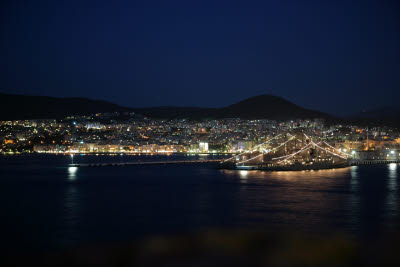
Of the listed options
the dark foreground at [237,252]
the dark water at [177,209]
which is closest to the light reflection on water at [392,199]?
the dark water at [177,209]

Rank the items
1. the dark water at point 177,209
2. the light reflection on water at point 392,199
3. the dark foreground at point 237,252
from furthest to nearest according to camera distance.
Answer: the light reflection on water at point 392,199 < the dark water at point 177,209 < the dark foreground at point 237,252

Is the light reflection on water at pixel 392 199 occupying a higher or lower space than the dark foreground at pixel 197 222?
lower

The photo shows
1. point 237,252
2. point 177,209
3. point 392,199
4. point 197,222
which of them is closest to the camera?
point 237,252

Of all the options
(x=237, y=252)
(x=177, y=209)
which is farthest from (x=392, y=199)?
(x=237, y=252)

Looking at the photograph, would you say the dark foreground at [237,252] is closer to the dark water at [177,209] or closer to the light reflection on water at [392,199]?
the dark water at [177,209]

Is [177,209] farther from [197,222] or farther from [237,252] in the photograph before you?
[237,252]

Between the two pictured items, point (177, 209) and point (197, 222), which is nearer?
point (197, 222)

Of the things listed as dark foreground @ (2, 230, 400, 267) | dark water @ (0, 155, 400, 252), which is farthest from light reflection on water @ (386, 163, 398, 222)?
dark foreground @ (2, 230, 400, 267)

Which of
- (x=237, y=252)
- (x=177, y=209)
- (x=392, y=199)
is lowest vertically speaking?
(x=392, y=199)
